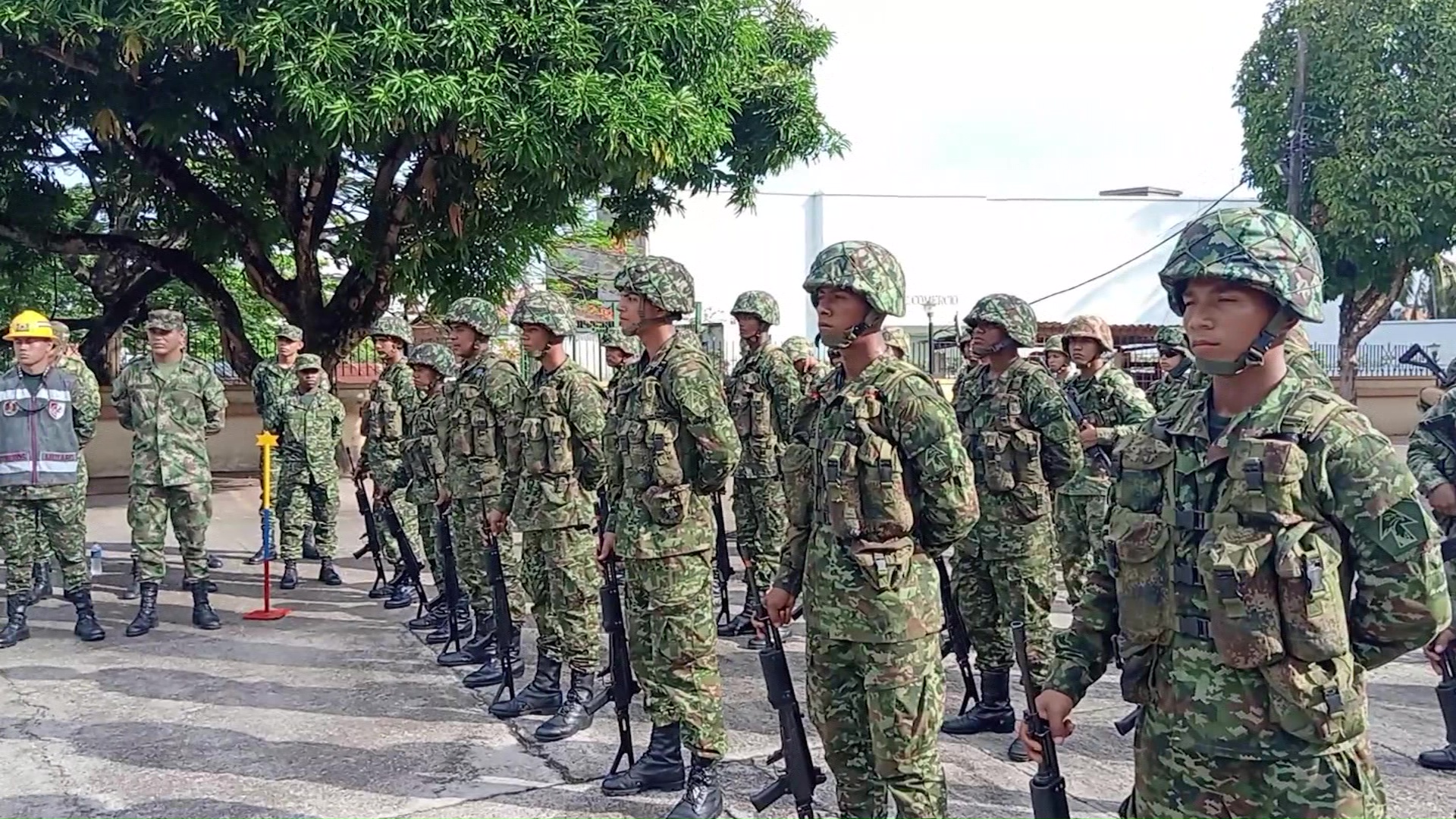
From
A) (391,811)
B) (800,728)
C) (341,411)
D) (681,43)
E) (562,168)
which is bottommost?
(391,811)

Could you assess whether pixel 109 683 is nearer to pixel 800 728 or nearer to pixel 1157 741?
pixel 800 728

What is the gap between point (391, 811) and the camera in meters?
4.27

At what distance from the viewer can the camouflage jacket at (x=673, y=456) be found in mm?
4383

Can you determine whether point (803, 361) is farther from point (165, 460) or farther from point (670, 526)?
point (165, 460)

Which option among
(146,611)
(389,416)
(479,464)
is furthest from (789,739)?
(389,416)

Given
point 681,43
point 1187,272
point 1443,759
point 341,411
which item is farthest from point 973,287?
point 1187,272

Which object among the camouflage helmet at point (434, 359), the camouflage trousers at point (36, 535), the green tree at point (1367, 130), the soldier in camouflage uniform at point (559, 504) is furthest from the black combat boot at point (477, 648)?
the green tree at point (1367, 130)

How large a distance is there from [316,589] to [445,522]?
95.9 inches

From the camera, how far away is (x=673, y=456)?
4.43 metres

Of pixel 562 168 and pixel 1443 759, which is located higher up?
pixel 562 168

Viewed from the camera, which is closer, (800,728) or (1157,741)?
(1157,741)

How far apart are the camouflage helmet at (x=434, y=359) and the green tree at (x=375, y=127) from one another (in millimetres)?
2110

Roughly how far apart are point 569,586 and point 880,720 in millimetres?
2365

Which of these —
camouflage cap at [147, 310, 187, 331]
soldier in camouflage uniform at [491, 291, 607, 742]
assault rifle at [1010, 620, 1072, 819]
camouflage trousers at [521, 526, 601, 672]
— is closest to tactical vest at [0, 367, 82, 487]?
camouflage cap at [147, 310, 187, 331]
